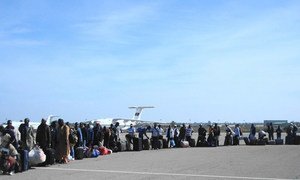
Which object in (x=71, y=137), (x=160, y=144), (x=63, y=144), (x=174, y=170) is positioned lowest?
(x=174, y=170)

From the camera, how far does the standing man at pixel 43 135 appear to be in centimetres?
1666

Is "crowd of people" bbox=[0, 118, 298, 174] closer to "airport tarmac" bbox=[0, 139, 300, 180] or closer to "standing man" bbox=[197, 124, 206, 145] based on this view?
"standing man" bbox=[197, 124, 206, 145]

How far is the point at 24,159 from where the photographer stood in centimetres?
1452

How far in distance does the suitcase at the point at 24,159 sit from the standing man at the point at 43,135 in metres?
1.84

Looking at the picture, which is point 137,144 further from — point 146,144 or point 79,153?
point 79,153

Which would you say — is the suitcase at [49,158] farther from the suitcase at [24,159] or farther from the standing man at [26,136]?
the suitcase at [24,159]

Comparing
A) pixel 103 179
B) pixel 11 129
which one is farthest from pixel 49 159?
pixel 103 179

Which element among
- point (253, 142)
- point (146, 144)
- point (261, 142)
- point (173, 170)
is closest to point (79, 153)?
point (173, 170)

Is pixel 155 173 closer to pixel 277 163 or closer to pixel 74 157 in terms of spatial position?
pixel 277 163

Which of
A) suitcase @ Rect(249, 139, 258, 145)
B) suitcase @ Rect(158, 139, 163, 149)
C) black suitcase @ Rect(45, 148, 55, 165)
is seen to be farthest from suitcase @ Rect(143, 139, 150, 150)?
black suitcase @ Rect(45, 148, 55, 165)

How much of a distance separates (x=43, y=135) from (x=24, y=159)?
7.35ft

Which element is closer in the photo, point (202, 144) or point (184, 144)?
point (184, 144)

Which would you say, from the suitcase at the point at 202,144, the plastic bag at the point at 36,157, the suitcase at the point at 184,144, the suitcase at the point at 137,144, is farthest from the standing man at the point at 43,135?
the suitcase at the point at 202,144

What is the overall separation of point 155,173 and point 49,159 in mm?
5091
